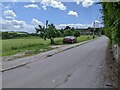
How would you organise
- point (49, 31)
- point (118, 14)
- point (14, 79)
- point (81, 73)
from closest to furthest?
point (118, 14) → point (14, 79) → point (81, 73) → point (49, 31)

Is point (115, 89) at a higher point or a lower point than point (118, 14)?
lower

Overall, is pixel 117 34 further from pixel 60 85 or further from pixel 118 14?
pixel 60 85

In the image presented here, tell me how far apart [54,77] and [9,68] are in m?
3.80

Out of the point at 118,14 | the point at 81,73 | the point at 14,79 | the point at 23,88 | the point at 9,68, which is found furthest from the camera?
the point at 9,68

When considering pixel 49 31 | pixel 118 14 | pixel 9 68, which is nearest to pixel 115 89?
pixel 118 14

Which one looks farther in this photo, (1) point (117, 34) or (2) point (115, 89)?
(1) point (117, 34)

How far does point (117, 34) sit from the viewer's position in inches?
439

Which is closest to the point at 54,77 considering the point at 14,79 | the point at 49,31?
the point at 14,79

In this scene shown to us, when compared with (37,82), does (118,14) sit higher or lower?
higher

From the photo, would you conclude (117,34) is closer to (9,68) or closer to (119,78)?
(119,78)

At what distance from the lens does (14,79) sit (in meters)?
11.9

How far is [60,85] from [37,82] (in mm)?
1007

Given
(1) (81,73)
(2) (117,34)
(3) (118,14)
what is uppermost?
(3) (118,14)

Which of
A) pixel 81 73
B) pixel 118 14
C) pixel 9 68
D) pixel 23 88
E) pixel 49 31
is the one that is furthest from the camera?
pixel 49 31
